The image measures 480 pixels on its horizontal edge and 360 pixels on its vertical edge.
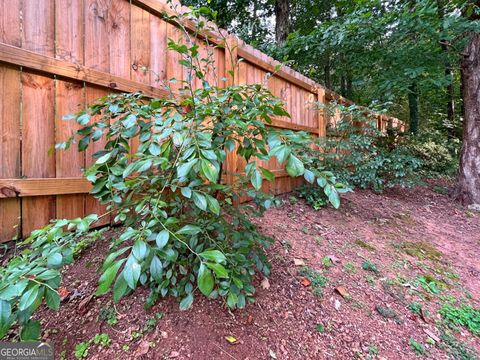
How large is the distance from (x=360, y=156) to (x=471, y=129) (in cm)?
212

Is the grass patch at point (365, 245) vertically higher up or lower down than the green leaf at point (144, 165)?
lower down

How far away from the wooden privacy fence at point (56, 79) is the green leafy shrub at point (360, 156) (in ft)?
7.25

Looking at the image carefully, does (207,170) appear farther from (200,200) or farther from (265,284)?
(265,284)

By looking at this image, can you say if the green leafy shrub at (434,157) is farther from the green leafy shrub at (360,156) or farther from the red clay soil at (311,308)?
the red clay soil at (311,308)

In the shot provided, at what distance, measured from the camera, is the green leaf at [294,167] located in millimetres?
752

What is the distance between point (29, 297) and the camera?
0.58 meters

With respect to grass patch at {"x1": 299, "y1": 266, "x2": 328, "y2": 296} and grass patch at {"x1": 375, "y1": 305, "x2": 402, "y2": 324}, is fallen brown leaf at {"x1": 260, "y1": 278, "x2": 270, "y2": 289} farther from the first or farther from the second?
grass patch at {"x1": 375, "y1": 305, "x2": 402, "y2": 324}

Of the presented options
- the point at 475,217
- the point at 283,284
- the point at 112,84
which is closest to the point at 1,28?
the point at 112,84

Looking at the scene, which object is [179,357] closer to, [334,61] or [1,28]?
[1,28]

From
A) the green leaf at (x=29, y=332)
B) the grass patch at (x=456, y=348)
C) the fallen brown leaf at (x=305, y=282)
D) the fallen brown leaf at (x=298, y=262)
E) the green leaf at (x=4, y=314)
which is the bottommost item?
the grass patch at (x=456, y=348)

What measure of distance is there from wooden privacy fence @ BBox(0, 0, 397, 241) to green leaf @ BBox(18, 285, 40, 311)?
37.9 inches

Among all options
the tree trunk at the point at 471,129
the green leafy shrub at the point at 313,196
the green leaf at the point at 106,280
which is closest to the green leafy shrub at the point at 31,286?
the green leaf at the point at 106,280

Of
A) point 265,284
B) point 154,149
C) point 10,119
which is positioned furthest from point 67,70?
point 265,284

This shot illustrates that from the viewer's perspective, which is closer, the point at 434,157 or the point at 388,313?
the point at 388,313
